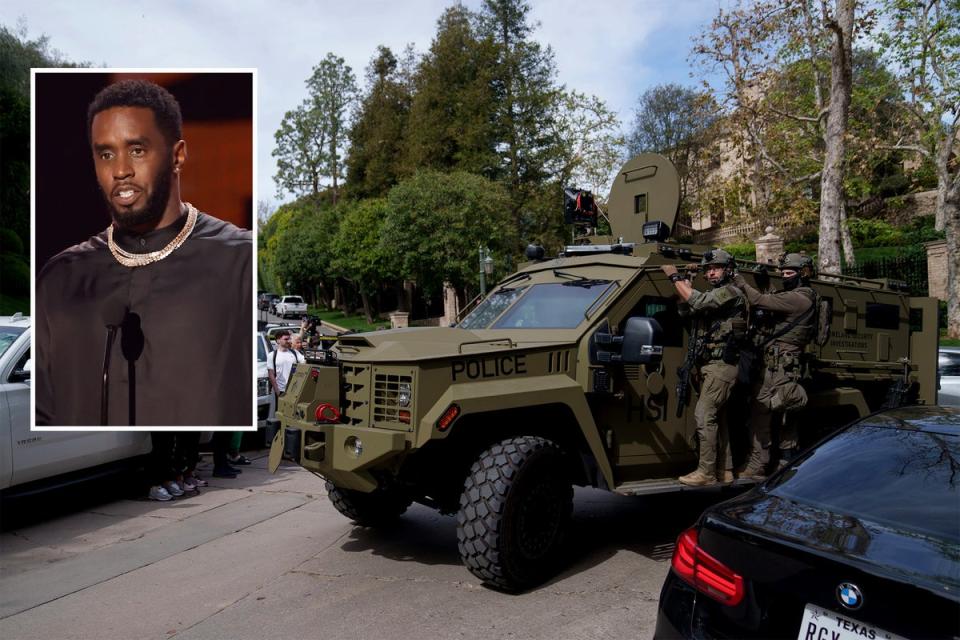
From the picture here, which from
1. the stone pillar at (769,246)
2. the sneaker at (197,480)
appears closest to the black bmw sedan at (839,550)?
the sneaker at (197,480)

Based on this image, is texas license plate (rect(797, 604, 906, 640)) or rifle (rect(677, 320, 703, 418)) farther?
rifle (rect(677, 320, 703, 418))

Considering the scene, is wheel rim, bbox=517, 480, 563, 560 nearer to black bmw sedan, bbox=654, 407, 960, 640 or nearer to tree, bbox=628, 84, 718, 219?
black bmw sedan, bbox=654, 407, 960, 640

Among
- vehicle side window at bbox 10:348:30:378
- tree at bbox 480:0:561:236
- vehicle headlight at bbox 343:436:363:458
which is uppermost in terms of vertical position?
tree at bbox 480:0:561:236

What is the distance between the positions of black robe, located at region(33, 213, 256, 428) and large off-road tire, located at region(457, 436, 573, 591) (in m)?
1.59

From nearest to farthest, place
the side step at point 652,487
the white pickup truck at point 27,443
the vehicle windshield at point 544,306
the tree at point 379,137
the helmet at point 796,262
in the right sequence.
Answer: the side step at point 652,487 → the vehicle windshield at point 544,306 → the white pickup truck at point 27,443 → the helmet at point 796,262 → the tree at point 379,137

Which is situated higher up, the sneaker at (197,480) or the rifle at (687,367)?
the rifle at (687,367)

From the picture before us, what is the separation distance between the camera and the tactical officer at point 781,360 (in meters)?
6.16

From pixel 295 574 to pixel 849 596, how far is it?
3.88m

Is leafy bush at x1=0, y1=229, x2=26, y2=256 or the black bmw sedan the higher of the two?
leafy bush at x1=0, y1=229, x2=26, y2=256

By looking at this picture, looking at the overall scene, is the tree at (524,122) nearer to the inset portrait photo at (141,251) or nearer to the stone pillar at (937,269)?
the stone pillar at (937,269)

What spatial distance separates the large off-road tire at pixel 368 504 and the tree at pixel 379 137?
40811 mm

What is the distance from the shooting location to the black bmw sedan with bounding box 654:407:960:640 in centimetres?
236

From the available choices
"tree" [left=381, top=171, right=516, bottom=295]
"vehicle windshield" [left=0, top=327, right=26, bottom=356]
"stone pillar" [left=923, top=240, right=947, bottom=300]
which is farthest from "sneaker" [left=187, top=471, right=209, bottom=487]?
"tree" [left=381, top=171, right=516, bottom=295]

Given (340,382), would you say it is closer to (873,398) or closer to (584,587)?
(584,587)
